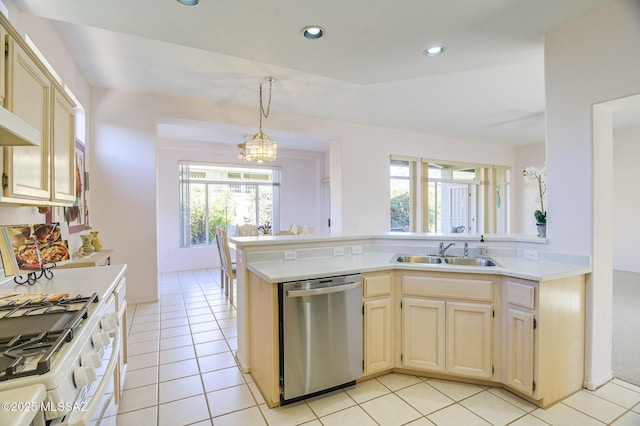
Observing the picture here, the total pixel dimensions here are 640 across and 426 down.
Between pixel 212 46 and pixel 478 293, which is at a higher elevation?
pixel 212 46

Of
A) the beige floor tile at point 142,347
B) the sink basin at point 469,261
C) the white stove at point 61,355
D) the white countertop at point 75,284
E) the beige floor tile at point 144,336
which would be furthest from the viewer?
the beige floor tile at point 144,336

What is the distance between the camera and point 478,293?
7.00 ft

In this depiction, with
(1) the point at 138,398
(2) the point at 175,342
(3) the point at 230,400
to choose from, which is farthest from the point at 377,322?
(2) the point at 175,342

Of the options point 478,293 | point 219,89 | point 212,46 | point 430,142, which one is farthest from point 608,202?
point 430,142

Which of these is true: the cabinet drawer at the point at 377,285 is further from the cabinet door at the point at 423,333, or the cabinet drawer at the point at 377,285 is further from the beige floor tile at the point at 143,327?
the beige floor tile at the point at 143,327

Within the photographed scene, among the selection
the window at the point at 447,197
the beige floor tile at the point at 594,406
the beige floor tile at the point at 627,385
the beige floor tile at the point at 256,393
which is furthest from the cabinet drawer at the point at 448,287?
the window at the point at 447,197

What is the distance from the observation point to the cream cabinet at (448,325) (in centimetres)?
213

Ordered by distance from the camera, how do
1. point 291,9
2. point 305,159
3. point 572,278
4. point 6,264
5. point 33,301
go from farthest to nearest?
point 305,159 → point 572,278 → point 291,9 → point 6,264 → point 33,301

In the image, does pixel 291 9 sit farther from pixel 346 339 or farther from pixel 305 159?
pixel 305 159

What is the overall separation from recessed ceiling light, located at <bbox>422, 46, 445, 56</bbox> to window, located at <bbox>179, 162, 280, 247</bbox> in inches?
207

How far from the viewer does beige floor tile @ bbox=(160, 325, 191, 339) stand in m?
3.16

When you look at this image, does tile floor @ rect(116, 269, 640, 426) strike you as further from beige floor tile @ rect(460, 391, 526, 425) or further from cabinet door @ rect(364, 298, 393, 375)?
cabinet door @ rect(364, 298, 393, 375)

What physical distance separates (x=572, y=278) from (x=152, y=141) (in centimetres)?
473

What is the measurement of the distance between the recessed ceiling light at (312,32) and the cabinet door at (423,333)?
206 cm
